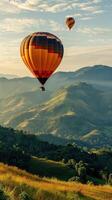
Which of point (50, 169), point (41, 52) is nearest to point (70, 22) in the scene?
point (41, 52)

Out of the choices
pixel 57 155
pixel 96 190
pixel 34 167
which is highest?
pixel 96 190

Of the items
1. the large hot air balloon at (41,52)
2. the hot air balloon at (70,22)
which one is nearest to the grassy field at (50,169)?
the hot air balloon at (70,22)

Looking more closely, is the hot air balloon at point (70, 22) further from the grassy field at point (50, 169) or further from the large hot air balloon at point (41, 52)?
the grassy field at point (50, 169)

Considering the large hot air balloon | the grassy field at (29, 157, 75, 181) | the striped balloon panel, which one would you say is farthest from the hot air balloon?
the grassy field at (29, 157, 75, 181)

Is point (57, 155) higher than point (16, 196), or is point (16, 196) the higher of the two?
point (16, 196)

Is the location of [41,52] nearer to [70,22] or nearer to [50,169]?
[70,22]

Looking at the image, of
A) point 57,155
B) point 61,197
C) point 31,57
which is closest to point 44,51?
point 31,57

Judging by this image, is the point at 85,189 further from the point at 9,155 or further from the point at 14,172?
the point at 9,155

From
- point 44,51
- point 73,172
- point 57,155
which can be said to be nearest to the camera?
point 44,51
